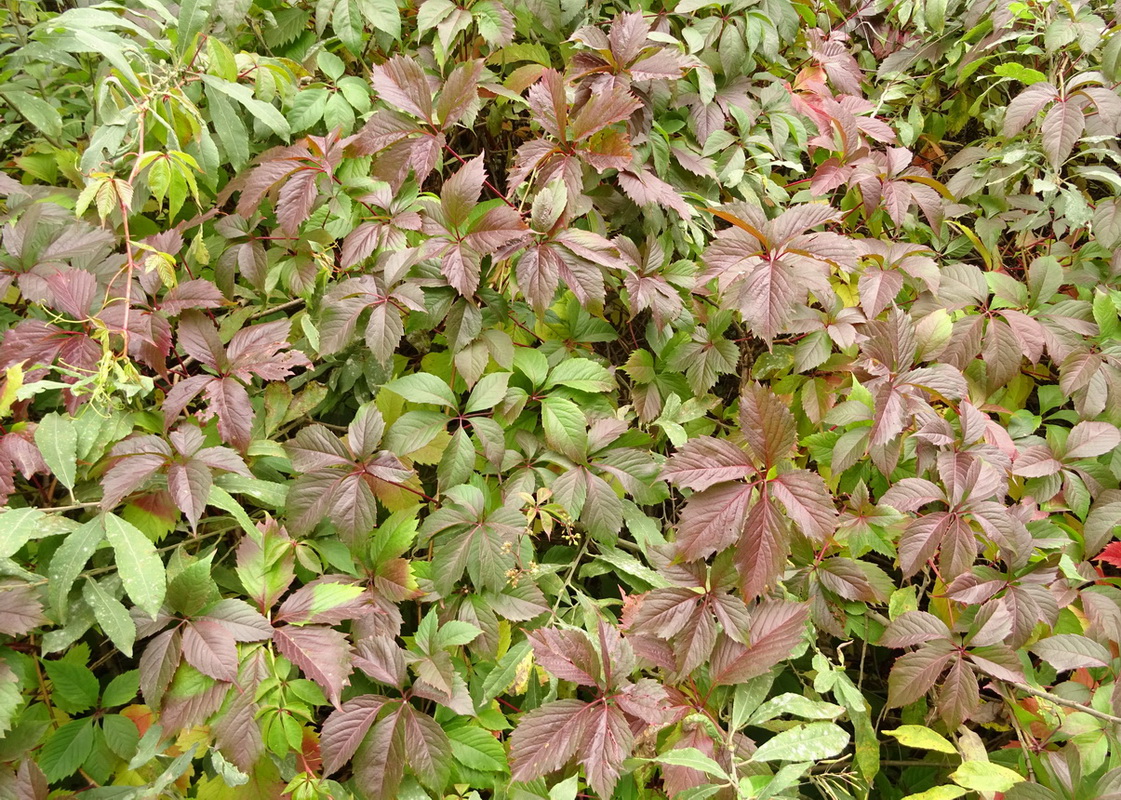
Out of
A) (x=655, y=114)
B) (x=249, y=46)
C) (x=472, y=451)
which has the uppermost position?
(x=249, y=46)

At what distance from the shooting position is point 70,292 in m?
1.14

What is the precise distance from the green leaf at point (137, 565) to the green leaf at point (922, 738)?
3.84 feet

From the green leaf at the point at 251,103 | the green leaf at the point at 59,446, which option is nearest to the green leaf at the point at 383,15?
the green leaf at the point at 251,103

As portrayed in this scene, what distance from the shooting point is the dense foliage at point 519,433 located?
105 centimetres

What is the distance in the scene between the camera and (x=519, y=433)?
4.28ft

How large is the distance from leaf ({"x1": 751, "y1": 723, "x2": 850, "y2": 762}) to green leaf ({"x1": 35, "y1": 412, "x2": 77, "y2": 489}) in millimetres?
1083

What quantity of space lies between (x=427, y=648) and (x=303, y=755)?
0.25 m

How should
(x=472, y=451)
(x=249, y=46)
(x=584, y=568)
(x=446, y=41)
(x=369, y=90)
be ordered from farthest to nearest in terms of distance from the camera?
(x=249, y=46)
(x=369, y=90)
(x=446, y=41)
(x=584, y=568)
(x=472, y=451)

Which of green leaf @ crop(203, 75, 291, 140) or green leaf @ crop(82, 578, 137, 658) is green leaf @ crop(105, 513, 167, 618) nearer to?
green leaf @ crop(82, 578, 137, 658)

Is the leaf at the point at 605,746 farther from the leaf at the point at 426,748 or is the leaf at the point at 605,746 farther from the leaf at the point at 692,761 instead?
the leaf at the point at 426,748

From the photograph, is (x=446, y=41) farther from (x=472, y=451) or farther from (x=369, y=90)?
(x=472, y=451)

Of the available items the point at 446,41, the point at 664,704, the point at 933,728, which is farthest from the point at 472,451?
the point at 933,728

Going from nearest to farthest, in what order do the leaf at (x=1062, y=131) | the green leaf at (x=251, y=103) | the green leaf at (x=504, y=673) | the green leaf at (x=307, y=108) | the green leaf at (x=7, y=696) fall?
the green leaf at (x=7, y=696) < the green leaf at (x=504, y=673) < the green leaf at (x=251, y=103) < the green leaf at (x=307, y=108) < the leaf at (x=1062, y=131)

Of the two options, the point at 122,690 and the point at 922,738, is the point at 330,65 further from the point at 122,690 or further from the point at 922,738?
the point at 922,738
